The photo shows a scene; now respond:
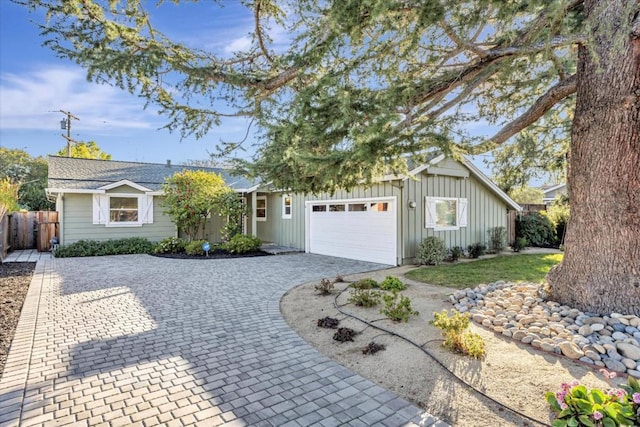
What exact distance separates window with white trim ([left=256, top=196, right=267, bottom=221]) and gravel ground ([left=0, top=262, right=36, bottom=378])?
29.5ft

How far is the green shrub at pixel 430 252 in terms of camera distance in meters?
10.4

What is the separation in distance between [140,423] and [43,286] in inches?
269

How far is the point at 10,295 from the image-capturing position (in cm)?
675

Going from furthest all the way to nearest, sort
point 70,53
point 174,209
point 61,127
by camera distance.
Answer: point 61,127
point 174,209
point 70,53

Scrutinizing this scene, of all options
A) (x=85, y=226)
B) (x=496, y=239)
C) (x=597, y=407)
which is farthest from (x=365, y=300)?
(x=85, y=226)

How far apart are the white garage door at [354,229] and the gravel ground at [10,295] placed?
8.76 meters

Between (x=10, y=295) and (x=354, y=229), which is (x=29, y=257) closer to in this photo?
(x=10, y=295)

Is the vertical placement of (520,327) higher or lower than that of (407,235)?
lower

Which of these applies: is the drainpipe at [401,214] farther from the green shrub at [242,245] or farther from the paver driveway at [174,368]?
the green shrub at [242,245]

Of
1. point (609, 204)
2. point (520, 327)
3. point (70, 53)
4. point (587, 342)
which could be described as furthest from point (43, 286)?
point (609, 204)

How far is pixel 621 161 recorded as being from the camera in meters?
4.37

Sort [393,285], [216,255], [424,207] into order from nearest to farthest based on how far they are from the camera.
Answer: [393,285] → [424,207] → [216,255]

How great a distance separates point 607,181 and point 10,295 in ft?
34.0

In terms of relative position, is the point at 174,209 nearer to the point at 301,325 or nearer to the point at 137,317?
the point at 137,317
